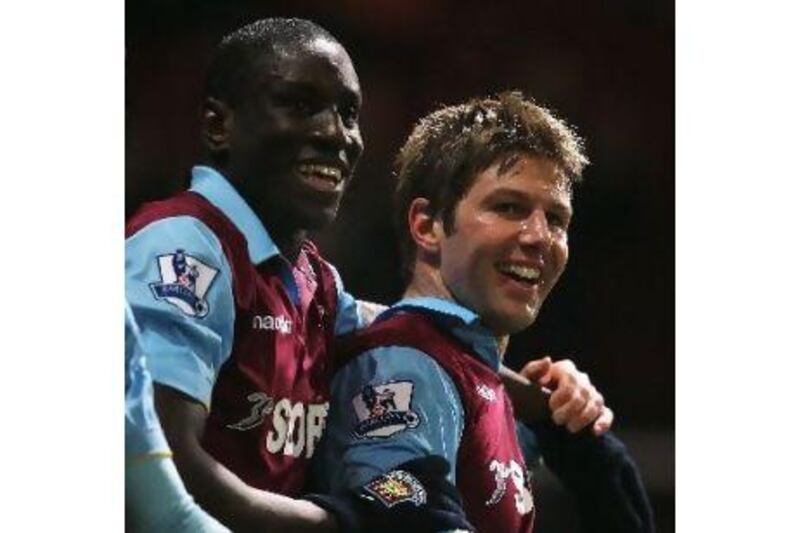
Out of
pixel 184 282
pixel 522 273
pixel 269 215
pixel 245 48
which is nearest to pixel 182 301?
pixel 184 282

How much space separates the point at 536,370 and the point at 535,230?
0.48 feet

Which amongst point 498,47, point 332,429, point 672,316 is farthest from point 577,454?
point 498,47

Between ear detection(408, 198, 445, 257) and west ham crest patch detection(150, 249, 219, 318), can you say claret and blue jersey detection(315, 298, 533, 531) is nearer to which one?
ear detection(408, 198, 445, 257)

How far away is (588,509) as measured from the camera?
1.43m

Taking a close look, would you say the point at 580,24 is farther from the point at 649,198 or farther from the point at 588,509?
the point at 588,509

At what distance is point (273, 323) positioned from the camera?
1.22 metres

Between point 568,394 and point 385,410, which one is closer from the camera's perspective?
point 385,410

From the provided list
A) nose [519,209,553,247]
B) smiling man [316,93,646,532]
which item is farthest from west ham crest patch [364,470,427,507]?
nose [519,209,553,247]

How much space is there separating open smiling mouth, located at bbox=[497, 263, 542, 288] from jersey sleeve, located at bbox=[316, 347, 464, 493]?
4.4 inches

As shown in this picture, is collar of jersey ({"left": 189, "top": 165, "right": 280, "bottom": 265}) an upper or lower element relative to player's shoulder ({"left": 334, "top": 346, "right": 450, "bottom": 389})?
upper

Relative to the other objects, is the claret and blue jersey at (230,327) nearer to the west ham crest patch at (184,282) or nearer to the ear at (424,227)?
the west ham crest patch at (184,282)

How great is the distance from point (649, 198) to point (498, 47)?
21 cm

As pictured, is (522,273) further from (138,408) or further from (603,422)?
(138,408)

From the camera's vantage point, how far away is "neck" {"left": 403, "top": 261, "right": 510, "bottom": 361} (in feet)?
4.41
